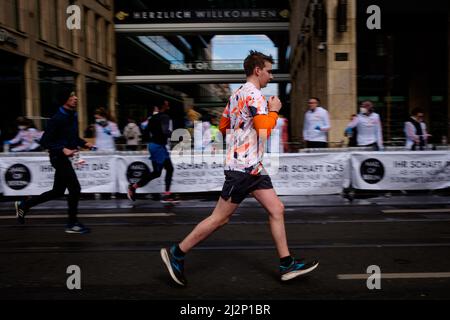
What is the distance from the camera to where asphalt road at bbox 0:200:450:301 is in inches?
146

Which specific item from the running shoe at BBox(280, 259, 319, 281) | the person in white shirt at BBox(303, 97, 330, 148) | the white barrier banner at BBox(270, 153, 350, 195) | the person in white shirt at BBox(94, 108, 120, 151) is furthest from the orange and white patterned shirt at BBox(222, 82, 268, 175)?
the person in white shirt at BBox(94, 108, 120, 151)

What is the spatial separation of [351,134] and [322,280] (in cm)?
701

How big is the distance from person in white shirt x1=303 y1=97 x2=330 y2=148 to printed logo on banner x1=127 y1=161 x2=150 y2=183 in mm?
3682

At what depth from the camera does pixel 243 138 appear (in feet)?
12.3

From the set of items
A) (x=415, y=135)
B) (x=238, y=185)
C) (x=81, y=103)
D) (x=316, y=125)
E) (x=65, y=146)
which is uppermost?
(x=81, y=103)

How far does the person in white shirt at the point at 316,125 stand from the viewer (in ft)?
34.5

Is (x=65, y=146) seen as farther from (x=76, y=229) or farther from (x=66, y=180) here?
(x=76, y=229)

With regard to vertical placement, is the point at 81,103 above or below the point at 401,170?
above

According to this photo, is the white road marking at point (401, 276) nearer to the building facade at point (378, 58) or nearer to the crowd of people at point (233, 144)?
the crowd of people at point (233, 144)

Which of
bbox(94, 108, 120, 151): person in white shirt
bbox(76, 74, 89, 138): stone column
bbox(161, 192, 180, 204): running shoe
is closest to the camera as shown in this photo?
bbox(161, 192, 180, 204): running shoe

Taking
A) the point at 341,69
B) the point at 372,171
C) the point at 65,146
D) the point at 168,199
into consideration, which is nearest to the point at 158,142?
the point at 168,199

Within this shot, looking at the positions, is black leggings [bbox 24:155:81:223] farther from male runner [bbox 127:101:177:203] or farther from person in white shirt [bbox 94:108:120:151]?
person in white shirt [bbox 94:108:120:151]

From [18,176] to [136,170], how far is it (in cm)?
229
